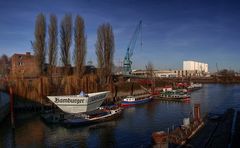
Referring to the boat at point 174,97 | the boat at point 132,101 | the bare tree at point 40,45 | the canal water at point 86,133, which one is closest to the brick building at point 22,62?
the bare tree at point 40,45

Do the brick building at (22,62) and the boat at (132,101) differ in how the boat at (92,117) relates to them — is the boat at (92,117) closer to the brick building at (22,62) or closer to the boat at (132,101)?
the boat at (132,101)

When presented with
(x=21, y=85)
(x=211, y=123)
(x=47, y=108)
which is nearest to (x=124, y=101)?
(x=47, y=108)

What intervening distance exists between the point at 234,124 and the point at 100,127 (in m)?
15.3

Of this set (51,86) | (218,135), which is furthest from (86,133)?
(51,86)

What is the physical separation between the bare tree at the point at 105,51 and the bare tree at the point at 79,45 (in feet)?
19.9

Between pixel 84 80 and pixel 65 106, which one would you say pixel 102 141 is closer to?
pixel 65 106

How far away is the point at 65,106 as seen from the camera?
38344 mm

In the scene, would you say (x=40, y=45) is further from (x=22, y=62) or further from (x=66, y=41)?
(x=22, y=62)

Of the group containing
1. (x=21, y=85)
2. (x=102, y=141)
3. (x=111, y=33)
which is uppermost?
(x=111, y=33)

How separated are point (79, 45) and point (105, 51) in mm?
7824

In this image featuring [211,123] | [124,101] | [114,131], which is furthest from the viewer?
[124,101]

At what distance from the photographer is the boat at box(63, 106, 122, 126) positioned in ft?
108

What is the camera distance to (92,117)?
117 ft

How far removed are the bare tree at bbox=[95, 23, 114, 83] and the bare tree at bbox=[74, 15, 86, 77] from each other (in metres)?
6.06
